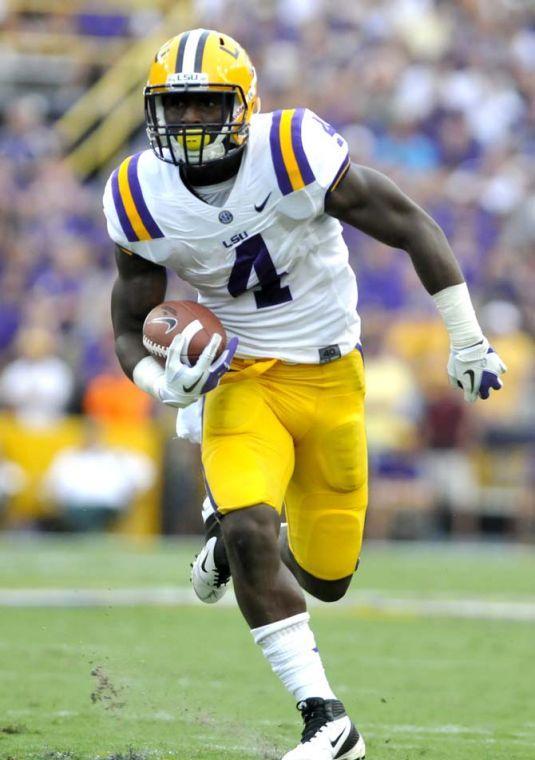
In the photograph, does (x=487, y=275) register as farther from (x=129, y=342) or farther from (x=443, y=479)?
(x=129, y=342)

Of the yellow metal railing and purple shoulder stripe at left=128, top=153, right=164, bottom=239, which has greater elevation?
the yellow metal railing

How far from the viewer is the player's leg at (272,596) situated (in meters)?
3.88

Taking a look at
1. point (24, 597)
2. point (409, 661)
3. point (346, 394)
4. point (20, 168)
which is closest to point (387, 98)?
point (20, 168)

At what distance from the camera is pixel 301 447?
4371 millimetres

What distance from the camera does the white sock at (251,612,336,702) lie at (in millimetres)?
3898

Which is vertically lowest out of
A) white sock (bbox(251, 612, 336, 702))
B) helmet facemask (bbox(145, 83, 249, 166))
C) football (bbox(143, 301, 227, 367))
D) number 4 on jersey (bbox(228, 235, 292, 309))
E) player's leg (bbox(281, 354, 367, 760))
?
white sock (bbox(251, 612, 336, 702))

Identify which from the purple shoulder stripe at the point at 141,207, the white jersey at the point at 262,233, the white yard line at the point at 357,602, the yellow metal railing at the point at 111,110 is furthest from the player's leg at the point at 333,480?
the yellow metal railing at the point at 111,110

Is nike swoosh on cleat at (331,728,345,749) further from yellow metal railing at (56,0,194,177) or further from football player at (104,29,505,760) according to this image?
yellow metal railing at (56,0,194,177)

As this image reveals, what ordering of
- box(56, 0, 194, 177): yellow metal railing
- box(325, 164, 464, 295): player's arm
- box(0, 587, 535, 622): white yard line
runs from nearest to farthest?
box(325, 164, 464, 295): player's arm
box(0, 587, 535, 622): white yard line
box(56, 0, 194, 177): yellow metal railing

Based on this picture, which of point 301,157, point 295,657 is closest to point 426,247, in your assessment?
point 301,157

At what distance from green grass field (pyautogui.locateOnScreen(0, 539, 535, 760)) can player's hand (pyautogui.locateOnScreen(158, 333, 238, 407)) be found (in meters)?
0.95

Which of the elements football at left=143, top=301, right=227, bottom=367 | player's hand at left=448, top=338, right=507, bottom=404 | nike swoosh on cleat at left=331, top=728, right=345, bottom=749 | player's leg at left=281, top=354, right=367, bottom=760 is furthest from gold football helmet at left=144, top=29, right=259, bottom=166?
nike swoosh on cleat at left=331, top=728, right=345, bottom=749

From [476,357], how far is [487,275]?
8.09 metres

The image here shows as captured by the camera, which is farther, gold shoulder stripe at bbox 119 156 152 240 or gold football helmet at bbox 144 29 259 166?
gold shoulder stripe at bbox 119 156 152 240
